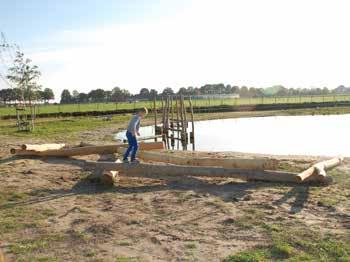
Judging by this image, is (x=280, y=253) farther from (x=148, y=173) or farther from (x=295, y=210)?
(x=148, y=173)

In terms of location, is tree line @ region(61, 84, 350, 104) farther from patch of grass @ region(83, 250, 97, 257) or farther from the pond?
patch of grass @ region(83, 250, 97, 257)

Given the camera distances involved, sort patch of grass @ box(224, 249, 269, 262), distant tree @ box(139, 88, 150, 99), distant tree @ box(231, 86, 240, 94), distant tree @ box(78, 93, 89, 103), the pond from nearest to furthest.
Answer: patch of grass @ box(224, 249, 269, 262), the pond, distant tree @ box(78, 93, 89, 103), distant tree @ box(139, 88, 150, 99), distant tree @ box(231, 86, 240, 94)

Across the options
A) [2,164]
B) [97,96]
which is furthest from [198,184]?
[97,96]

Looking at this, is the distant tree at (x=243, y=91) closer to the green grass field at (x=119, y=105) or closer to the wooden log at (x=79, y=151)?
the green grass field at (x=119, y=105)

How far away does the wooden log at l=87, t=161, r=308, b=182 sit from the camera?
32.3 ft

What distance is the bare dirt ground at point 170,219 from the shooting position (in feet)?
19.8

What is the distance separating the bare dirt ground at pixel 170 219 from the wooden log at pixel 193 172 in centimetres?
17

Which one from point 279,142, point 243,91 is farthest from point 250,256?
point 243,91

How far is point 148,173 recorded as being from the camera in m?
10.8

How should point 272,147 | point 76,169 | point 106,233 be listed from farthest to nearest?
point 272,147
point 76,169
point 106,233

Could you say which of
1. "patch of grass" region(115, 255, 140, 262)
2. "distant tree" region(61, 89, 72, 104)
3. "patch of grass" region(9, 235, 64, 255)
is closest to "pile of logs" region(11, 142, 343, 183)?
"patch of grass" region(9, 235, 64, 255)

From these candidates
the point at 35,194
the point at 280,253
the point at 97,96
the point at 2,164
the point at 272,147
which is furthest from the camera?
the point at 97,96

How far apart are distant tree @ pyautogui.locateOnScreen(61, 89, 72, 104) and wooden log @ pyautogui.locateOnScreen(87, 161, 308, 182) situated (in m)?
107

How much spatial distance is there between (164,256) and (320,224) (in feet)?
8.68
